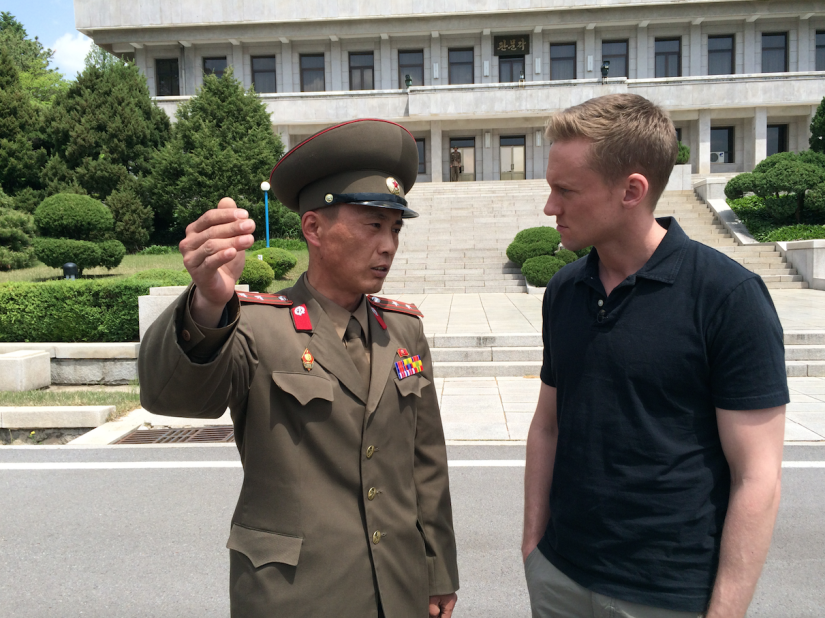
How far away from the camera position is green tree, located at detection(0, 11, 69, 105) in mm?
43094

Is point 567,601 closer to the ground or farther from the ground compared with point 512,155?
closer to the ground

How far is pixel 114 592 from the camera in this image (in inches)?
145

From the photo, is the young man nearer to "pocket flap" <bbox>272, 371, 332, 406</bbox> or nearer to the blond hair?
the blond hair

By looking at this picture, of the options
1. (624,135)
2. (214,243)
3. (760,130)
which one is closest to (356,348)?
(214,243)

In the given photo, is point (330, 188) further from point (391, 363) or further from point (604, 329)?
point (604, 329)

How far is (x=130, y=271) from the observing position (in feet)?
57.6

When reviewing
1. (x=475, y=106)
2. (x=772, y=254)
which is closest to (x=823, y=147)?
(x=772, y=254)

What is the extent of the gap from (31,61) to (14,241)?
143 feet

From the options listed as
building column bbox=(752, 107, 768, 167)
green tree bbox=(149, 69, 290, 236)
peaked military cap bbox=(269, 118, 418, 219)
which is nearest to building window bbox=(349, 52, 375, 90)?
green tree bbox=(149, 69, 290, 236)

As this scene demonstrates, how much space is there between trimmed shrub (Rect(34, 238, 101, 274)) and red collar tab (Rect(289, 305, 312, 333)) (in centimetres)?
1430

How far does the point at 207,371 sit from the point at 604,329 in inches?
41.8

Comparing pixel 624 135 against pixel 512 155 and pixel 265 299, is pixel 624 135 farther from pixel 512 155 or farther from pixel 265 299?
pixel 512 155

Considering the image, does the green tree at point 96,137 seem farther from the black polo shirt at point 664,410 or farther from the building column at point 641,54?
the black polo shirt at point 664,410

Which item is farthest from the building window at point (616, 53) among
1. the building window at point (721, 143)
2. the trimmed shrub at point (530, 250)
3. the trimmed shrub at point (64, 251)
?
the trimmed shrub at point (64, 251)
